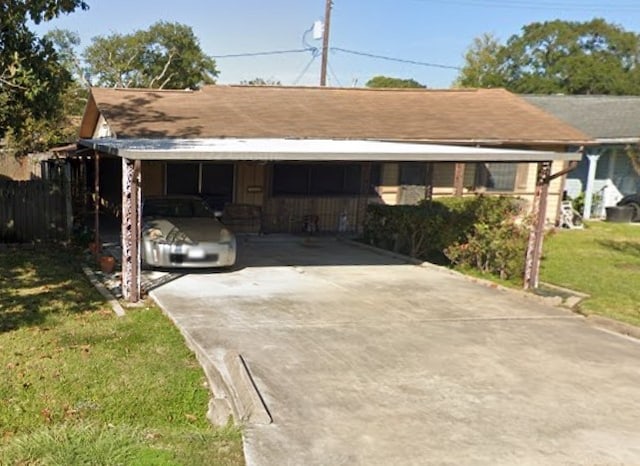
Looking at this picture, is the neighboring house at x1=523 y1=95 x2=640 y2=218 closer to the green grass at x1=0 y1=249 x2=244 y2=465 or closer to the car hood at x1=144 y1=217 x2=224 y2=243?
the car hood at x1=144 y1=217 x2=224 y2=243

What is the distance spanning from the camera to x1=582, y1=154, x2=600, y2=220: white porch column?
65.8 ft

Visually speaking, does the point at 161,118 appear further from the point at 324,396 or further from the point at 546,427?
the point at 546,427

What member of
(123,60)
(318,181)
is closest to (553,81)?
(123,60)

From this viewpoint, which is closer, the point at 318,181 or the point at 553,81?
the point at 318,181

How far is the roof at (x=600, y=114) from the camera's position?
67.1 ft

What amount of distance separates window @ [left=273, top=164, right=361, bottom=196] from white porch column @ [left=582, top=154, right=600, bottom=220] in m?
9.27

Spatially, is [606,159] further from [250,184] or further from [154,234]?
[154,234]

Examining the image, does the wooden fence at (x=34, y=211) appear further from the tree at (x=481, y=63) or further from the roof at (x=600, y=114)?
the tree at (x=481, y=63)

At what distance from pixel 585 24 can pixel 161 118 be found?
51223mm

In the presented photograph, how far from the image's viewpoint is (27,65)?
30.6ft

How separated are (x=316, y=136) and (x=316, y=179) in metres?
1.92

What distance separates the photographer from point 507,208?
11.5 m

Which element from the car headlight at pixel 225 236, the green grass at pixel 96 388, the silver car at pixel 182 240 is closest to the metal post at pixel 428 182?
the silver car at pixel 182 240

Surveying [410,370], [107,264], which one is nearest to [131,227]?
[107,264]
